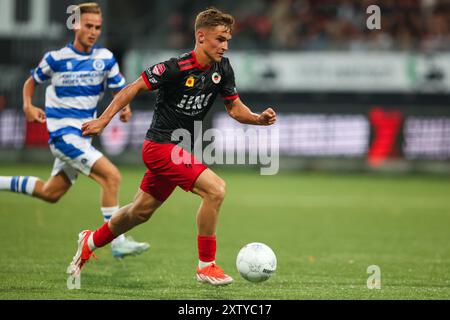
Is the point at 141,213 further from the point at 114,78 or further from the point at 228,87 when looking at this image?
the point at 114,78

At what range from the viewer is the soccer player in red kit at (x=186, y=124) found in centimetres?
642

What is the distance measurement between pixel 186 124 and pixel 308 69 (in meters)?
13.9

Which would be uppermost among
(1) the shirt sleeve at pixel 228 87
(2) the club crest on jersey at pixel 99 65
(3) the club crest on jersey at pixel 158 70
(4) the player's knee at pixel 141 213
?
(2) the club crest on jersey at pixel 99 65

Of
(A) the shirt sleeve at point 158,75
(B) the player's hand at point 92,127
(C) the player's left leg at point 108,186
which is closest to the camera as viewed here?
(B) the player's hand at point 92,127

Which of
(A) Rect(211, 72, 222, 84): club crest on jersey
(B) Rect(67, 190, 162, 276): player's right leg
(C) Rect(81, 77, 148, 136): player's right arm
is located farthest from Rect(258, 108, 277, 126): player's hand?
(B) Rect(67, 190, 162, 276): player's right leg

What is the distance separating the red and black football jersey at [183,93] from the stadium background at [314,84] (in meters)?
8.69

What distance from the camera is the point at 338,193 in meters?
15.2

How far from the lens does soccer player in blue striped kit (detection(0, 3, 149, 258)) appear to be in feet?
26.5

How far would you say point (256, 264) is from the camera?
641 cm

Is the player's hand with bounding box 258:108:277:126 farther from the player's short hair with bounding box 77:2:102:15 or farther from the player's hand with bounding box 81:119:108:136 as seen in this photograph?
the player's short hair with bounding box 77:2:102:15

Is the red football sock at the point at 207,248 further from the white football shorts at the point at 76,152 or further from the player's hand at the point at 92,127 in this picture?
the white football shorts at the point at 76,152

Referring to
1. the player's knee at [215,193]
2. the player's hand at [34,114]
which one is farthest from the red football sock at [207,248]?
the player's hand at [34,114]

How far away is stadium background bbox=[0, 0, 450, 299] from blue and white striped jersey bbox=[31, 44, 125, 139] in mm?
7563

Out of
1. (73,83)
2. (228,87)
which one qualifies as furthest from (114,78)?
(228,87)
